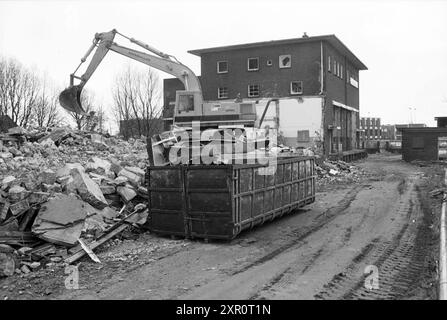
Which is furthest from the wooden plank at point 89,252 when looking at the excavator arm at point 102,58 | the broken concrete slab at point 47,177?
the excavator arm at point 102,58

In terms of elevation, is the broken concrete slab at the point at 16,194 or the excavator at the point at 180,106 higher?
the excavator at the point at 180,106

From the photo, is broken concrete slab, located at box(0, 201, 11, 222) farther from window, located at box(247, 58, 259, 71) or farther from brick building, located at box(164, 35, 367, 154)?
window, located at box(247, 58, 259, 71)

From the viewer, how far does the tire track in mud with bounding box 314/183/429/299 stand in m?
6.29

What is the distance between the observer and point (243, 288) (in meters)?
6.48

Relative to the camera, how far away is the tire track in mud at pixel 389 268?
629 centimetres

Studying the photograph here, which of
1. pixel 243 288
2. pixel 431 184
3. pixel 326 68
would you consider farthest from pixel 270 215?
pixel 326 68

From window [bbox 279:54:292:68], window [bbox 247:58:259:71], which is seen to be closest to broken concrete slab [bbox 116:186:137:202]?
window [bbox 279:54:292:68]

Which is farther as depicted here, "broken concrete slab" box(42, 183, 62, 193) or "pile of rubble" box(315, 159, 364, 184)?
"pile of rubble" box(315, 159, 364, 184)

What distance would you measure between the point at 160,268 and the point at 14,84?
135 feet

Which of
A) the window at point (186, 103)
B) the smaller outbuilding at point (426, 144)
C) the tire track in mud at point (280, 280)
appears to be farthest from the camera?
the smaller outbuilding at point (426, 144)

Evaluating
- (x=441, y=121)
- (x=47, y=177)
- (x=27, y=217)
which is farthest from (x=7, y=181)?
(x=441, y=121)

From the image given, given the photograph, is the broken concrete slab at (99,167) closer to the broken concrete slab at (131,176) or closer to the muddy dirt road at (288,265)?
the broken concrete slab at (131,176)

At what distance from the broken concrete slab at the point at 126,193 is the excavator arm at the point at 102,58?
4742mm

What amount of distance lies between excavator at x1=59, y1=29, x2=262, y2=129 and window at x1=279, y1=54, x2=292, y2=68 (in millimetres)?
20451
